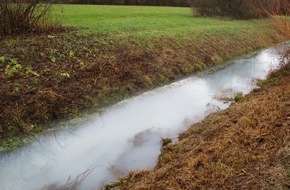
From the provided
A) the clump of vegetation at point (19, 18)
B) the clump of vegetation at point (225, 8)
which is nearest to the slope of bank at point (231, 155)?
the clump of vegetation at point (19, 18)

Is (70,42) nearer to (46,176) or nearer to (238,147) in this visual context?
(46,176)

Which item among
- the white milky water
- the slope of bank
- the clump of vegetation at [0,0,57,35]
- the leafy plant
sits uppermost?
the clump of vegetation at [0,0,57,35]

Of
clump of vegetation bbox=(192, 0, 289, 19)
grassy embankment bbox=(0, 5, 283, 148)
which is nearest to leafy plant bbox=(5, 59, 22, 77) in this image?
grassy embankment bbox=(0, 5, 283, 148)

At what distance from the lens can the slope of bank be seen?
16.6ft

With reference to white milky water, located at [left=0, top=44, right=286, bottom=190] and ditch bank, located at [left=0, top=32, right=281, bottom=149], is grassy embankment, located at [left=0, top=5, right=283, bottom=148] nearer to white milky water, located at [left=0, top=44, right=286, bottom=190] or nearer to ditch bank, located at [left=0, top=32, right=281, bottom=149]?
ditch bank, located at [left=0, top=32, right=281, bottom=149]

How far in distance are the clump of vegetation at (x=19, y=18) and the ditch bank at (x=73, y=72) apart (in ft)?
2.86

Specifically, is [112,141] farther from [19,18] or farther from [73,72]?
[19,18]

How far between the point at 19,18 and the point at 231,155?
10.4 metres

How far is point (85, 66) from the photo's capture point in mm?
10977

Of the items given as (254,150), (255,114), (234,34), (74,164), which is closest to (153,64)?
(255,114)

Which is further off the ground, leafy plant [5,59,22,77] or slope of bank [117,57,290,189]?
leafy plant [5,59,22,77]

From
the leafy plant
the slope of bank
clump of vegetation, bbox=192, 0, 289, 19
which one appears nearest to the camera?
the slope of bank

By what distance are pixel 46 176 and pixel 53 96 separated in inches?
119

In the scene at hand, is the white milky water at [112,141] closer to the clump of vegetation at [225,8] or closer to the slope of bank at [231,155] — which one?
the slope of bank at [231,155]
